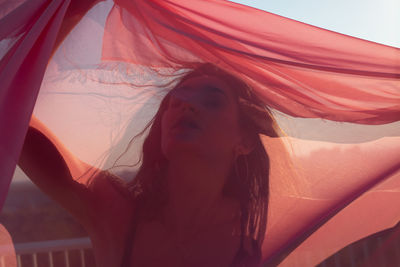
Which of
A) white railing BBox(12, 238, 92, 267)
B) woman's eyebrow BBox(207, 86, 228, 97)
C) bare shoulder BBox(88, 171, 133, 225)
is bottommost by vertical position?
white railing BBox(12, 238, 92, 267)

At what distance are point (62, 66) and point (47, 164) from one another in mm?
321

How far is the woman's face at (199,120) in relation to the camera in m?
1.51

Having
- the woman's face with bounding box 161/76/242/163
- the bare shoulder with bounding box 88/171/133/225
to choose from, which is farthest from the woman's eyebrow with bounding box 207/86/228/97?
the bare shoulder with bounding box 88/171/133/225

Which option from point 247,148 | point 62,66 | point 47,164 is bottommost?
point 47,164

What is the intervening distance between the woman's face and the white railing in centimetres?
42

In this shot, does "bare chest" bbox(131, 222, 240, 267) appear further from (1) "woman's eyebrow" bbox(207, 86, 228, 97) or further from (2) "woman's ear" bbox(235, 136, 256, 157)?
(1) "woman's eyebrow" bbox(207, 86, 228, 97)

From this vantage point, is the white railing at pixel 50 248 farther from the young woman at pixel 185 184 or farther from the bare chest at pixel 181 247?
the bare chest at pixel 181 247

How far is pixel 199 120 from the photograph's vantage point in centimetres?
151

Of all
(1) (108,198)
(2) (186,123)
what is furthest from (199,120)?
(1) (108,198)

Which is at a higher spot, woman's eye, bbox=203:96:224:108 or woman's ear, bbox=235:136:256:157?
woman's eye, bbox=203:96:224:108

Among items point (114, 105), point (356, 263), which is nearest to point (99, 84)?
point (114, 105)

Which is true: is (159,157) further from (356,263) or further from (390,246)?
(390,246)

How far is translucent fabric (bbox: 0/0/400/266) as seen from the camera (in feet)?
4.76

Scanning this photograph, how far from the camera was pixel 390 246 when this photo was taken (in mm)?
1568
